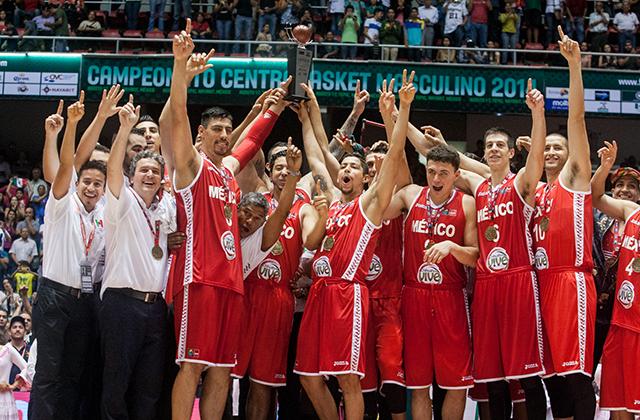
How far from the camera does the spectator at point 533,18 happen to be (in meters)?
20.9

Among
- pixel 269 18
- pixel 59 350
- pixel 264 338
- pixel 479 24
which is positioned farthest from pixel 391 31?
pixel 59 350

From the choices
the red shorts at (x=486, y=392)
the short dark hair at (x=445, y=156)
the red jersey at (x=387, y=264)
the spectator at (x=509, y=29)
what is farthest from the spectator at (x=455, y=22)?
the red shorts at (x=486, y=392)

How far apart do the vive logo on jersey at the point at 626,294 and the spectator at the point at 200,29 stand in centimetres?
1502

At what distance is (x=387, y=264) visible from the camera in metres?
7.41

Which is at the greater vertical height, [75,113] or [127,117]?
[75,113]

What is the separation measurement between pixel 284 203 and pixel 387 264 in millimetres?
1124

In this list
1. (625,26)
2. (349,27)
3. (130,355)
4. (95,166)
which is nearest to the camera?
(130,355)

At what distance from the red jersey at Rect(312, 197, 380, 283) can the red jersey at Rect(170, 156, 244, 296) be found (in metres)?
0.76

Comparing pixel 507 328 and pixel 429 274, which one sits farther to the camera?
pixel 429 274

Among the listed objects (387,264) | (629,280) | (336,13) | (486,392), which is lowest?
(486,392)

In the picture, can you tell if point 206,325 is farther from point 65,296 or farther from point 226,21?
point 226,21

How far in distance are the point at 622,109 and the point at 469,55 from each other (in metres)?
3.60

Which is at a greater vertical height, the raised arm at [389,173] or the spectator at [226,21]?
the spectator at [226,21]

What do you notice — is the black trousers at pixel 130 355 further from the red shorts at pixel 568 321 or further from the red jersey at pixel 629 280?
the red jersey at pixel 629 280
